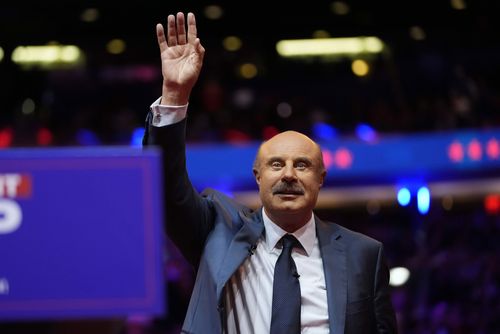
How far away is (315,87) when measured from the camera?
40.2 feet

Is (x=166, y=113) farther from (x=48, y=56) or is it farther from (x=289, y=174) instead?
(x=48, y=56)

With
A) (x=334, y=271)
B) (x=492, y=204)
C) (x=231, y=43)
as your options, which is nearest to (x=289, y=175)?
(x=334, y=271)

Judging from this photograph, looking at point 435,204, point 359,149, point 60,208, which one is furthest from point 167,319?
point 60,208

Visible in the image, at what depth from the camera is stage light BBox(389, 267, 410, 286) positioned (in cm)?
862

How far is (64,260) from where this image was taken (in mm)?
2586

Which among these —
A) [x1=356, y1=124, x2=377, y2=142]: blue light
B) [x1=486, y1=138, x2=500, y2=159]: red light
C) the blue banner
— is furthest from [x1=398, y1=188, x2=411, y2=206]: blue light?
the blue banner

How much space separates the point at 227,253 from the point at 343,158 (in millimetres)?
8253

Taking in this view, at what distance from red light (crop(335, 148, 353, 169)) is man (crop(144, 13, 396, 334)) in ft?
26.4

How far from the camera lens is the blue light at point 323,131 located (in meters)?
10.6

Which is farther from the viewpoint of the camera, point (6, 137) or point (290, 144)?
point (6, 137)

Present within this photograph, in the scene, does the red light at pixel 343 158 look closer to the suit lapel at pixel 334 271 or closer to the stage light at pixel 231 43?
the stage light at pixel 231 43

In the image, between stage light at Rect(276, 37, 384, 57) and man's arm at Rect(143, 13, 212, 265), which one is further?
stage light at Rect(276, 37, 384, 57)

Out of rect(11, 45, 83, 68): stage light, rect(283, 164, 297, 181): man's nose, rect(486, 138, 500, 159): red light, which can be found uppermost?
rect(11, 45, 83, 68): stage light

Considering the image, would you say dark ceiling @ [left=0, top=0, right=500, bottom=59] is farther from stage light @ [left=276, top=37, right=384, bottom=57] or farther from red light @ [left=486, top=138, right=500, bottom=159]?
red light @ [left=486, top=138, right=500, bottom=159]
